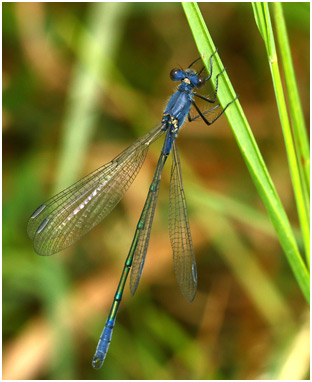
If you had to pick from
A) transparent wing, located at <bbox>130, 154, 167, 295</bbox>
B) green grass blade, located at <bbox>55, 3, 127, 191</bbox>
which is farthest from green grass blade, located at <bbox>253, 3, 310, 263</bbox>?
green grass blade, located at <bbox>55, 3, 127, 191</bbox>

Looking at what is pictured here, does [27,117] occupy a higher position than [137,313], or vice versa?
[27,117]

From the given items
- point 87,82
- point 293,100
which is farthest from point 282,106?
point 87,82

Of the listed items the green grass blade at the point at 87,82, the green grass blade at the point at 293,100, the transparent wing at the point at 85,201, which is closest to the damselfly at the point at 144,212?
the transparent wing at the point at 85,201

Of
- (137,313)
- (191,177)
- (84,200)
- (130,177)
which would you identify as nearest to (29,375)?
(137,313)

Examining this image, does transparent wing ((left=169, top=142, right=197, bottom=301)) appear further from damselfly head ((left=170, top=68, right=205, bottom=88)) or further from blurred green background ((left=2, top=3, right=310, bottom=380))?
blurred green background ((left=2, top=3, right=310, bottom=380))

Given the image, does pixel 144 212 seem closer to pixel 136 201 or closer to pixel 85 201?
pixel 85 201

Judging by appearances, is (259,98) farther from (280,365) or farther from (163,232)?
(280,365)

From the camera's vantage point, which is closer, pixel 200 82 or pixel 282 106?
pixel 282 106
